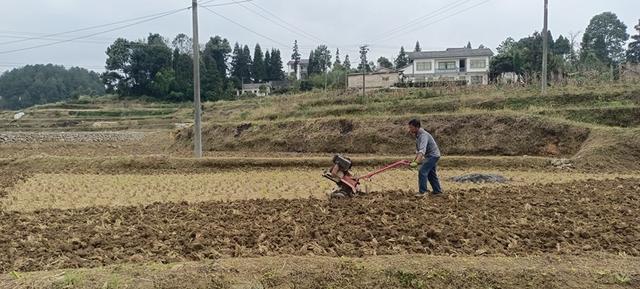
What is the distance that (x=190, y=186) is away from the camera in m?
15.6

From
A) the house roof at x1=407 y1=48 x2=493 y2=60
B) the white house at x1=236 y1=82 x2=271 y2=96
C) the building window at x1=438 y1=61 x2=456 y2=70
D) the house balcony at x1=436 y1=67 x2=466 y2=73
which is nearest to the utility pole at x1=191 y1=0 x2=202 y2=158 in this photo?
the house roof at x1=407 y1=48 x2=493 y2=60

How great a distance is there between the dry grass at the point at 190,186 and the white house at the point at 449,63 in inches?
1995

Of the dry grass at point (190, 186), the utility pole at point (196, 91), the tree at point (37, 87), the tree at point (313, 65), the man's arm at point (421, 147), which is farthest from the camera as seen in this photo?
the tree at point (37, 87)

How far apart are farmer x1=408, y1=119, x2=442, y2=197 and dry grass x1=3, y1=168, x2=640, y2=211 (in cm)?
190

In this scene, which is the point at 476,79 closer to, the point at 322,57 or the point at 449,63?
the point at 449,63

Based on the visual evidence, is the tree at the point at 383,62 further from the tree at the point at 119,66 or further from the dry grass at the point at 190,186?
the dry grass at the point at 190,186

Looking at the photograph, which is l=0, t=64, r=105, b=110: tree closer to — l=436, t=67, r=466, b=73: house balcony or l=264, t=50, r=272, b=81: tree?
l=264, t=50, r=272, b=81: tree

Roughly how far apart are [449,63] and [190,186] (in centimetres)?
5957

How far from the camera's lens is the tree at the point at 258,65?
9256 cm

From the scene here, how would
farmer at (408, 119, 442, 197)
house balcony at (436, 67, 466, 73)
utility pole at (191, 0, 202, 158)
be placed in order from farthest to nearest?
house balcony at (436, 67, 466, 73) < utility pole at (191, 0, 202, 158) < farmer at (408, 119, 442, 197)

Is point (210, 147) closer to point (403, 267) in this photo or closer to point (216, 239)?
point (216, 239)

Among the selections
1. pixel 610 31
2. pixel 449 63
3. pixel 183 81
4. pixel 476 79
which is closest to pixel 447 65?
pixel 449 63

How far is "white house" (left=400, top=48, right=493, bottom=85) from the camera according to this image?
67.2 m

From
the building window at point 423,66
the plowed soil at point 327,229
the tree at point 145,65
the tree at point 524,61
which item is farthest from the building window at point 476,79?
the tree at point 145,65
